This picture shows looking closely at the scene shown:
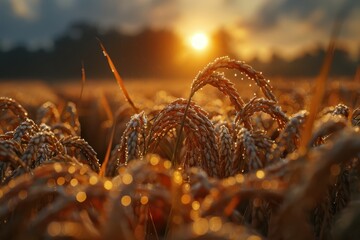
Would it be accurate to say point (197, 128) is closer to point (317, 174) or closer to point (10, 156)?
point (10, 156)

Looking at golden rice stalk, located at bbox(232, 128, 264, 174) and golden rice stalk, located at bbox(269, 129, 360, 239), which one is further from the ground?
golden rice stalk, located at bbox(232, 128, 264, 174)

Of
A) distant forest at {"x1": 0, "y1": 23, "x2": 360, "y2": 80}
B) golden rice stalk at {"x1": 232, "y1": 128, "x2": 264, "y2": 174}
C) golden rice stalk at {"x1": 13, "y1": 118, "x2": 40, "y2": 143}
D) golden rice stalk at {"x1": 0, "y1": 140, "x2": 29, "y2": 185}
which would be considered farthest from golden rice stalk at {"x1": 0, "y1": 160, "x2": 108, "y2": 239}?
distant forest at {"x1": 0, "y1": 23, "x2": 360, "y2": 80}

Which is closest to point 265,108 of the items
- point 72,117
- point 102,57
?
point 72,117

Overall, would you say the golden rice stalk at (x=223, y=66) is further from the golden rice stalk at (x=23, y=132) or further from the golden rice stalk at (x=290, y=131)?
the golden rice stalk at (x=23, y=132)

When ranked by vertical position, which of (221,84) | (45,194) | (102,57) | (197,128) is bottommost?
(45,194)

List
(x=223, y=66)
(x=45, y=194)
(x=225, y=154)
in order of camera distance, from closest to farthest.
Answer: (x=45, y=194), (x=225, y=154), (x=223, y=66)

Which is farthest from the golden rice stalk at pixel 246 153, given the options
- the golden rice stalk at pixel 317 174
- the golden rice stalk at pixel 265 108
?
the golden rice stalk at pixel 317 174

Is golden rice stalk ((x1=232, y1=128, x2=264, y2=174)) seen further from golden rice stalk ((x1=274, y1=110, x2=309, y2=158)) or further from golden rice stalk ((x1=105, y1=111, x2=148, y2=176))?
golden rice stalk ((x1=105, y1=111, x2=148, y2=176))

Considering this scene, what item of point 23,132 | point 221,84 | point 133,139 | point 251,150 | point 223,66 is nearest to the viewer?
point 251,150

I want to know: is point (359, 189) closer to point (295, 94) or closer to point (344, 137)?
point (344, 137)
